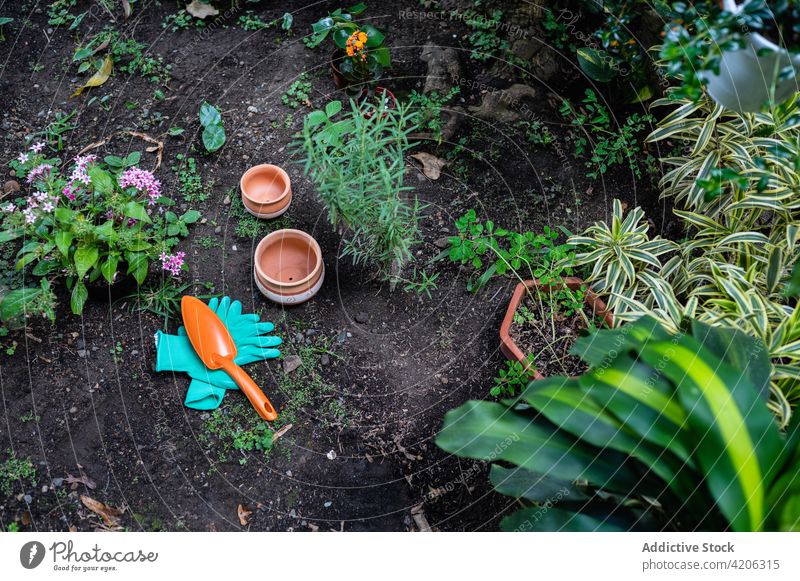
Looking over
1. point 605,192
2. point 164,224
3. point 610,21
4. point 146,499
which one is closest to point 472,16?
point 610,21

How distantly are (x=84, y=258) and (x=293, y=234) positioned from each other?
2.41 feet

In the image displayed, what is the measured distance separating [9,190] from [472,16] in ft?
7.20

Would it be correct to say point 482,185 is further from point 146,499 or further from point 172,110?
point 146,499

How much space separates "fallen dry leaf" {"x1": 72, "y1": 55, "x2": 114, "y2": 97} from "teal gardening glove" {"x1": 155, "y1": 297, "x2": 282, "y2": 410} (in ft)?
4.20

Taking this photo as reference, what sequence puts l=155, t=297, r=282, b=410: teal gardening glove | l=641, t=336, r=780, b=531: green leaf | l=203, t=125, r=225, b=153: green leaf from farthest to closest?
l=203, t=125, r=225, b=153: green leaf
l=155, t=297, r=282, b=410: teal gardening glove
l=641, t=336, r=780, b=531: green leaf

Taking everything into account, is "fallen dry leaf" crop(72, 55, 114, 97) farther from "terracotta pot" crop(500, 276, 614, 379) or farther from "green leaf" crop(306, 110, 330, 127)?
"terracotta pot" crop(500, 276, 614, 379)

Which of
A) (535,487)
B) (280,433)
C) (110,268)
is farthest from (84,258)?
(535,487)

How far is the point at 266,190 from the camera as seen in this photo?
253 cm

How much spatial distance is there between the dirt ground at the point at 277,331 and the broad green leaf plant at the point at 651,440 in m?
0.57

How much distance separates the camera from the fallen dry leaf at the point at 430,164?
2.62 metres

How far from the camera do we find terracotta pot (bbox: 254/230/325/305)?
2.28 m

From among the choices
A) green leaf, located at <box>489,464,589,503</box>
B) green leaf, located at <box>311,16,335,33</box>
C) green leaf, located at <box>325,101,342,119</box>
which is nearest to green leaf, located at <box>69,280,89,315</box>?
green leaf, located at <box>325,101,342,119</box>

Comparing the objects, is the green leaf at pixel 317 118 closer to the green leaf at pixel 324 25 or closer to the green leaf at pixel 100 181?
the green leaf at pixel 324 25

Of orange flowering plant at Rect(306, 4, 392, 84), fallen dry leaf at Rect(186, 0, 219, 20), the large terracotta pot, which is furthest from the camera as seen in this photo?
fallen dry leaf at Rect(186, 0, 219, 20)
